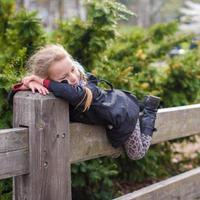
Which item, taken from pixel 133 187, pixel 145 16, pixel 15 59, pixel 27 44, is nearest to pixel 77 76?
pixel 15 59

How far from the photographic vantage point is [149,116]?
3131 millimetres

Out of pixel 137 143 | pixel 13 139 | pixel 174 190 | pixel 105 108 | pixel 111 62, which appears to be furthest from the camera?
pixel 111 62

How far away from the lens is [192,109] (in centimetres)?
373

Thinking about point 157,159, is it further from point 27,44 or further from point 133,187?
point 27,44

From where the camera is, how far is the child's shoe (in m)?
3.12

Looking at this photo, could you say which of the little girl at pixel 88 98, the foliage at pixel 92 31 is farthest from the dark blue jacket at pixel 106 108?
the foliage at pixel 92 31

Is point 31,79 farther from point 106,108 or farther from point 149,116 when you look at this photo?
point 149,116

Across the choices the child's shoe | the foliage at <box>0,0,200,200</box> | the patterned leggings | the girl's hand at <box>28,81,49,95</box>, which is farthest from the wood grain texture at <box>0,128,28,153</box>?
the child's shoe

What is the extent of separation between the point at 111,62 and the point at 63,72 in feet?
5.85

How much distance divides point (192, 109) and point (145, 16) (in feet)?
156

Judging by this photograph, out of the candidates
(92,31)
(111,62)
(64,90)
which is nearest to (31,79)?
(64,90)

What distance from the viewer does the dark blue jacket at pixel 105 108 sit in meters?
2.54

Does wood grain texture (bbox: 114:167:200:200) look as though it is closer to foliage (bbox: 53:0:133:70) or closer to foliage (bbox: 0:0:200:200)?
foliage (bbox: 0:0:200:200)

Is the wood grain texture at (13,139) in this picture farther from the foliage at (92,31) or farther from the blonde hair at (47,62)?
the foliage at (92,31)
